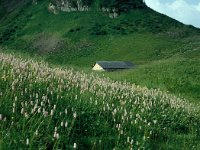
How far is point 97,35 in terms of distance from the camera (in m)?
111

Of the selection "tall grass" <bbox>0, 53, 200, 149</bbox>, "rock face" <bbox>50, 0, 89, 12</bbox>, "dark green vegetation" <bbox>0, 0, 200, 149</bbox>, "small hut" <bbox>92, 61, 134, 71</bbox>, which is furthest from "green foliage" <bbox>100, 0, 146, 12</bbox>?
"tall grass" <bbox>0, 53, 200, 149</bbox>

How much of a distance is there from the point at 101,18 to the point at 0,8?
1781 inches

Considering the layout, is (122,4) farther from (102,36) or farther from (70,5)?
(102,36)

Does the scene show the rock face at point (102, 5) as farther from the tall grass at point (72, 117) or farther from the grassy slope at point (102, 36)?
the tall grass at point (72, 117)

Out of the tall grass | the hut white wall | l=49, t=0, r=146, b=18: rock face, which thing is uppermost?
l=49, t=0, r=146, b=18: rock face

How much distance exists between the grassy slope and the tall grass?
64.2m

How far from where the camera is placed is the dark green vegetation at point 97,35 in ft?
326

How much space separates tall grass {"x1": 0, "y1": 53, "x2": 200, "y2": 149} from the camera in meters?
9.02

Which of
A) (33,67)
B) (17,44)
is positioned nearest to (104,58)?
(17,44)

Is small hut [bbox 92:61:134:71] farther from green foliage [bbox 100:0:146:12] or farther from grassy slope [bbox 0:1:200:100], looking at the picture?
green foliage [bbox 100:0:146:12]

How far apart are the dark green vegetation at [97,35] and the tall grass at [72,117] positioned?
63.9 metres

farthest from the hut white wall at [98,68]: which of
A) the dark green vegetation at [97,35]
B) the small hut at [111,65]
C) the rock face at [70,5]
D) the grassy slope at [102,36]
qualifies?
the rock face at [70,5]

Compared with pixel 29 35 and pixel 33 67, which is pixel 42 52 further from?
pixel 33 67

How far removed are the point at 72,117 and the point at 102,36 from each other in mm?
100011
